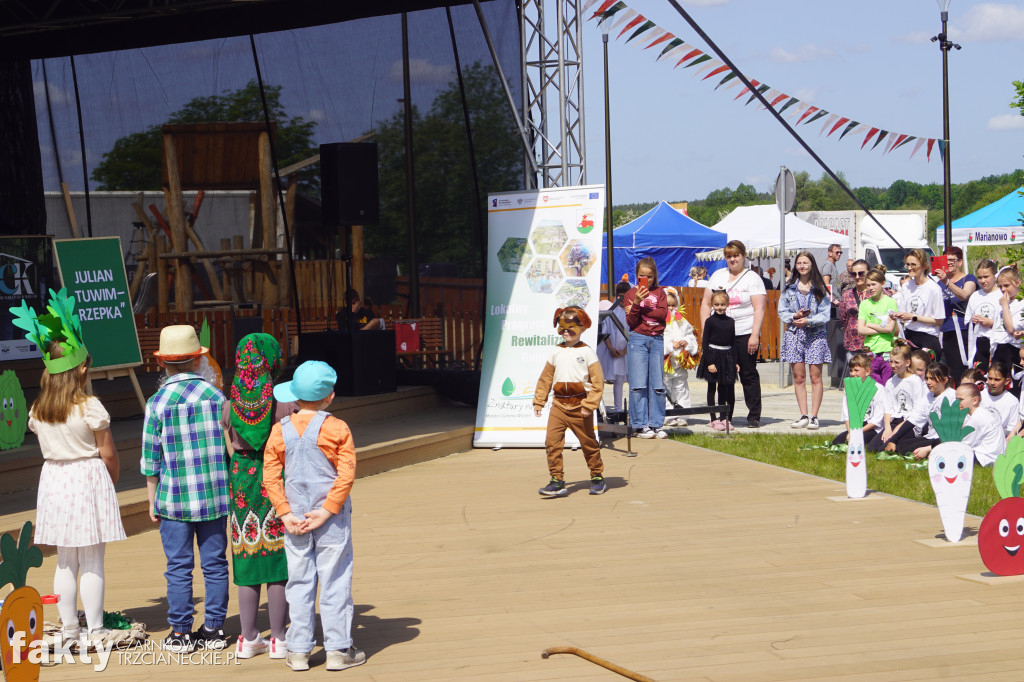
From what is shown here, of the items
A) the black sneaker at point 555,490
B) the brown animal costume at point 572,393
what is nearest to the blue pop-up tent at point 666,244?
the brown animal costume at point 572,393

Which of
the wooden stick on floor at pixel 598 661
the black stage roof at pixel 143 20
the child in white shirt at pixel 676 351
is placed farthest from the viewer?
the child in white shirt at pixel 676 351

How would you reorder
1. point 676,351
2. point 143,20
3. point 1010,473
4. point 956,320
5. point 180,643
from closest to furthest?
point 180,643 < point 1010,473 < point 956,320 < point 143,20 < point 676,351

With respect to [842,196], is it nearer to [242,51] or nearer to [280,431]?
[242,51]

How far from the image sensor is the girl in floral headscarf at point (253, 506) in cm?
419

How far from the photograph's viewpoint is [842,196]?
93000 millimetres

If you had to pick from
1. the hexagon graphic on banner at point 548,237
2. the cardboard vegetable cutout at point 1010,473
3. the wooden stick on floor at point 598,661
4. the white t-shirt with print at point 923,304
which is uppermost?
the hexagon graphic on banner at point 548,237

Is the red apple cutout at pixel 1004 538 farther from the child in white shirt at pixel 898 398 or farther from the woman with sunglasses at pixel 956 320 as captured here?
the woman with sunglasses at pixel 956 320

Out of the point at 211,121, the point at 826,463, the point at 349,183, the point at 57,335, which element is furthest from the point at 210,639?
the point at 211,121

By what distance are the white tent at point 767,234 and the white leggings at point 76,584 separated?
20258mm

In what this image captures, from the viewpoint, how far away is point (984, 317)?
8977mm

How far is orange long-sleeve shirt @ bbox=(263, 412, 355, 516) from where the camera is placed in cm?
407

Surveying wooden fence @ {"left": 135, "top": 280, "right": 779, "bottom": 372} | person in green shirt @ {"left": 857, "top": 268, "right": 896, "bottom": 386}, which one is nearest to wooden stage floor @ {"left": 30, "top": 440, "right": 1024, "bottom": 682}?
person in green shirt @ {"left": 857, "top": 268, "right": 896, "bottom": 386}

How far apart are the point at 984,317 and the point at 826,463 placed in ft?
6.69

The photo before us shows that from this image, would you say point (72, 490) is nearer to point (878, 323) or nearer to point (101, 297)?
point (101, 297)
